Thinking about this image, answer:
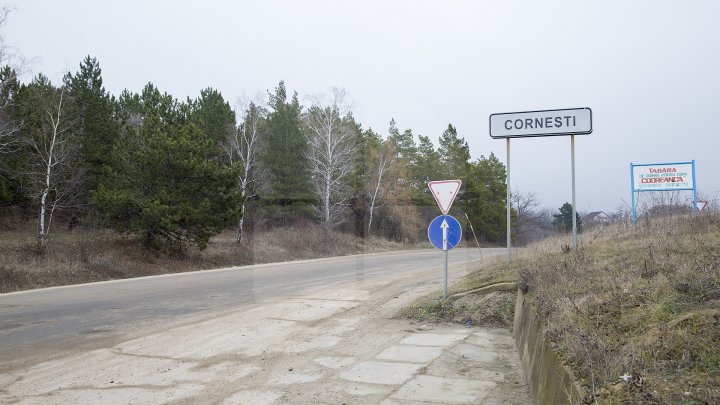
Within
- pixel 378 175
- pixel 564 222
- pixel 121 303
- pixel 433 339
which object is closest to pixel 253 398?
pixel 433 339

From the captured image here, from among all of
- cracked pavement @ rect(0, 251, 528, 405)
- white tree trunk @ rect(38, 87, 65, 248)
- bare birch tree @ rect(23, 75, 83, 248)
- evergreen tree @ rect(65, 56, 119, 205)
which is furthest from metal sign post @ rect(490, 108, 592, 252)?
evergreen tree @ rect(65, 56, 119, 205)

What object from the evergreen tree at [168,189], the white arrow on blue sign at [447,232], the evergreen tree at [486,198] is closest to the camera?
the white arrow on blue sign at [447,232]

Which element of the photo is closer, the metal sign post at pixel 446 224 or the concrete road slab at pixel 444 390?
the concrete road slab at pixel 444 390

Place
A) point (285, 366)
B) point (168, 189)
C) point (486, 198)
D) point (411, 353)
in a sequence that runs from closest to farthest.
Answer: point (285, 366), point (411, 353), point (168, 189), point (486, 198)

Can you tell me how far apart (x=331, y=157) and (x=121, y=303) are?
29.5m

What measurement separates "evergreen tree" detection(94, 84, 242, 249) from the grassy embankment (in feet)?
61.4

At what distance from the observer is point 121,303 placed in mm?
13188

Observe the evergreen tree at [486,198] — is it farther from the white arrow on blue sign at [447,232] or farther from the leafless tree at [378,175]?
the white arrow on blue sign at [447,232]

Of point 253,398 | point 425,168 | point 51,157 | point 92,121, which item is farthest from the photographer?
point 425,168

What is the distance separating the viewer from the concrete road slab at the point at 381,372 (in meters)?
6.38

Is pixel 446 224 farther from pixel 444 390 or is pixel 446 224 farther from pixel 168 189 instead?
pixel 168 189

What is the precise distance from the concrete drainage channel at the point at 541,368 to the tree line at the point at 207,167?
2010cm

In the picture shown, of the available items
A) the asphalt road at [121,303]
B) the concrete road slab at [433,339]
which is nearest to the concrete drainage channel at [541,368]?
the concrete road slab at [433,339]

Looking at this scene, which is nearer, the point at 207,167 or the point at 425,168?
the point at 207,167
